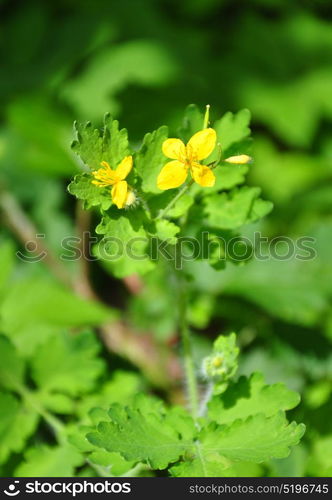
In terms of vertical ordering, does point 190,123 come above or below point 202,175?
above

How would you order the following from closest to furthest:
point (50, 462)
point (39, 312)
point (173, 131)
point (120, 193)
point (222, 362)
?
point (120, 193), point (222, 362), point (50, 462), point (39, 312), point (173, 131)

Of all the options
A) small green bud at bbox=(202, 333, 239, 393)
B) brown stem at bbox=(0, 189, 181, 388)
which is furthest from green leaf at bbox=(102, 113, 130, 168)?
brown stem at bbox=(0, 189, 181, 388)

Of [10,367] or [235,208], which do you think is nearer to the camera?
[235,208]

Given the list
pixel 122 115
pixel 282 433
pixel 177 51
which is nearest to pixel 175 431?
pixel 282 433

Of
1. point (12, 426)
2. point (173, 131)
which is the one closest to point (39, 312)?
point (12, 426)

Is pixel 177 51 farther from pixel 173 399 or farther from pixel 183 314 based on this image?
pixel 183 314

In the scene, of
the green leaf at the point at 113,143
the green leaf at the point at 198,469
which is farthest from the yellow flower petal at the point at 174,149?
the green leaf at the point at 198,469

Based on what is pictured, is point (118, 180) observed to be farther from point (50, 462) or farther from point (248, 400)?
point (50, 462)
